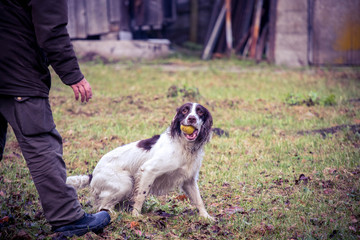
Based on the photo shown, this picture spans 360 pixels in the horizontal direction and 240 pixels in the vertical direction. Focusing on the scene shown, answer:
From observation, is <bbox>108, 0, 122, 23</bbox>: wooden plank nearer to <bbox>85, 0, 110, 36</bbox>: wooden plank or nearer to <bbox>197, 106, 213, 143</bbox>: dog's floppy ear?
<bbox>85, 0, 110, 36</bbox>: wooden plank

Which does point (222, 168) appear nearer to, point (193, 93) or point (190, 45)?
point (193, 93)

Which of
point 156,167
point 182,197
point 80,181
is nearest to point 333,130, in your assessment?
point 182,197

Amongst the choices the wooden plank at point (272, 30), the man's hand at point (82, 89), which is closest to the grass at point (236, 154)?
the man's hand at point (82, 89)

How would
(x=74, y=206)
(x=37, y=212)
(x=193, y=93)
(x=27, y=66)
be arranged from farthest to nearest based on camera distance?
(x=193, y=93) → (x=37, y=212) → (x=74, y=206) → (x=27, y=66)

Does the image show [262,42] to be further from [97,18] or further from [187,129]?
[187,129]

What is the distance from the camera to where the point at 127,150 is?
354cm

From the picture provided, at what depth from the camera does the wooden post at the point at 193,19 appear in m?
15.9

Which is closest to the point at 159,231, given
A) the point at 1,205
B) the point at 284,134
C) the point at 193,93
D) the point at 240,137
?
the point at 1,205

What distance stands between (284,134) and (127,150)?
9.49 feet

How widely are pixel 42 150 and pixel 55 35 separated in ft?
2.38

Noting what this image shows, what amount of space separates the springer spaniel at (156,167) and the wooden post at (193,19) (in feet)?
43.2

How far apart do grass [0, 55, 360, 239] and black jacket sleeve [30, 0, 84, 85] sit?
44.8 inches

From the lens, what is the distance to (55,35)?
2408 mm

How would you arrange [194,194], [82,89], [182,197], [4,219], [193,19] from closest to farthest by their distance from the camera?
1. [82,89]
2. [4,219]
3. [194,194]
4. [182,197]
5. [193,19]
